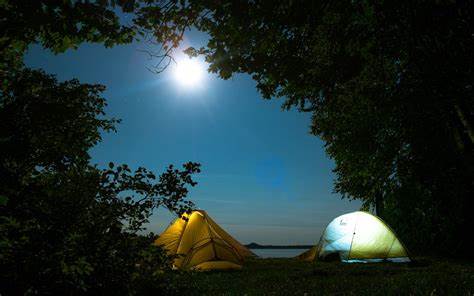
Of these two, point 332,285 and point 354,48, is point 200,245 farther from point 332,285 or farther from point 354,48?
point 354,48

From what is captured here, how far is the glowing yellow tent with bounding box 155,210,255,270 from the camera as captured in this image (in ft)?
52.0

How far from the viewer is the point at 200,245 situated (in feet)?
54.3

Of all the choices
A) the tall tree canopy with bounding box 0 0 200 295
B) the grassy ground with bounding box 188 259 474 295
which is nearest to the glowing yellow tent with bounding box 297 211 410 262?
the grassy ground with bounding box 188 259 474 295

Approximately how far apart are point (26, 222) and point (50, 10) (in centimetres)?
247

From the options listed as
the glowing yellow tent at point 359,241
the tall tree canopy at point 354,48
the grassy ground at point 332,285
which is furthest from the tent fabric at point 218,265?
the tall tree canopy at point 354,48

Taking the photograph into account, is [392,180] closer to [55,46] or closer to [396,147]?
[396,147]

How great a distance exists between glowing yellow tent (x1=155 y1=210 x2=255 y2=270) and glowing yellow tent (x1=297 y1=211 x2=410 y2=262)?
600 cm

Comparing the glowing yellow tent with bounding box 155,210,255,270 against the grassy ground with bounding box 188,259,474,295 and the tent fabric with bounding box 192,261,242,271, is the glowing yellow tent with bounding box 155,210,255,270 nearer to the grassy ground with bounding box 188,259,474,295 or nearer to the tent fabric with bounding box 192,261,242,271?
the tent fabric with bounding box 192,261,242,271

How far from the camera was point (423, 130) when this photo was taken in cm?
1873

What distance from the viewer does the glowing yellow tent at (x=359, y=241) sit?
18.6 m

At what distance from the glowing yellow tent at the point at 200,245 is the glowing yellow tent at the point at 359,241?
19.7 ft

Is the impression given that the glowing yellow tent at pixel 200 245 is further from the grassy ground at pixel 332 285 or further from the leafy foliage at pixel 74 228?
the leafy foliage at pixel 74 228

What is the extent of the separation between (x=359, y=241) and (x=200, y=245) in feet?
29.9

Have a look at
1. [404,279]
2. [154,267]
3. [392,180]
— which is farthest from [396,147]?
[154,267]
